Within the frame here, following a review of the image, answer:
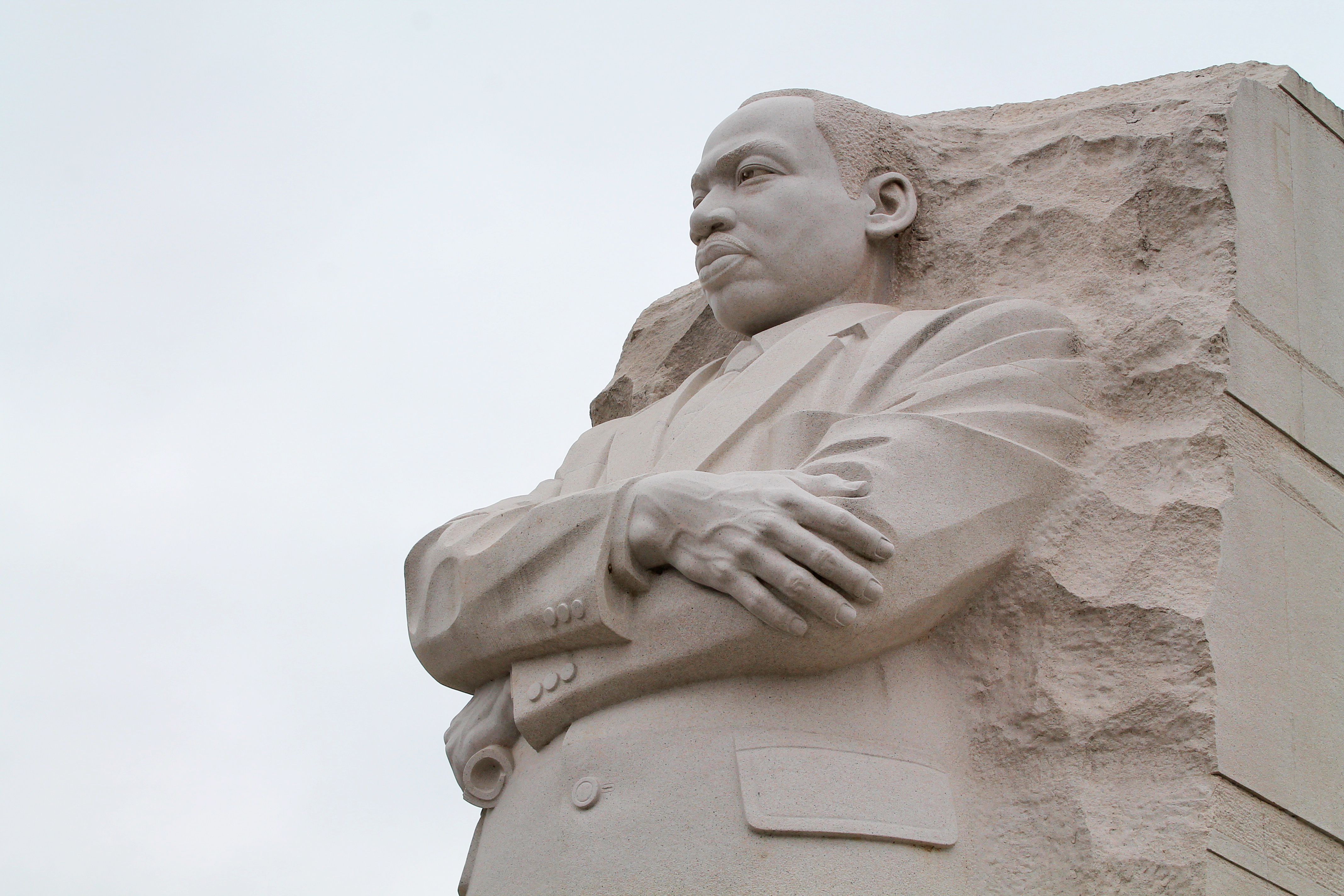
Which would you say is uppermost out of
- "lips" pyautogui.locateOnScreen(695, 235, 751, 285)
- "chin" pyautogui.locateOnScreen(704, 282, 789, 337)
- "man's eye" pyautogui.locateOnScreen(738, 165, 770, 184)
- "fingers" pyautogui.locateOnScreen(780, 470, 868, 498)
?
"man's eye" pyautogui.locateOnScreen(738, 165, 770, 184)

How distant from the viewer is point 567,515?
4547mm

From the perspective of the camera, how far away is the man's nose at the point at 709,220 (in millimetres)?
5477

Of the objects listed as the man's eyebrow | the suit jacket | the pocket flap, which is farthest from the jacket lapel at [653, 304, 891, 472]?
the pocket flap

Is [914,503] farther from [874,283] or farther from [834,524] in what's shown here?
[874,283]

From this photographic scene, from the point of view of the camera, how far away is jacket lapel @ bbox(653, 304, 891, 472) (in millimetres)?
4918

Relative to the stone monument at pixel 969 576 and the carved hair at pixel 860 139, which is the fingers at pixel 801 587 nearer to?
the stone monument at pixel 969 576

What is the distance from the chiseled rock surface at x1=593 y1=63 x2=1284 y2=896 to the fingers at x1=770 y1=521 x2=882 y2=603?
61 centimetres

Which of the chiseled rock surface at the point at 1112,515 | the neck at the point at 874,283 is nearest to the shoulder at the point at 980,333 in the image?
the chiseled rock surface at the point at 1112,515

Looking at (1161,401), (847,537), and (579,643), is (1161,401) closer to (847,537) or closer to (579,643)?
(847,537)

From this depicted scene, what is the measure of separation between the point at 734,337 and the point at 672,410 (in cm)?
91

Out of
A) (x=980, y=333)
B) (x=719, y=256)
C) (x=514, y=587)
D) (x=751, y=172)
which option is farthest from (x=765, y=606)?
(x=751, y=172)

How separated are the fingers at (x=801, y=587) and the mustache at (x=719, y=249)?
5.18 ft

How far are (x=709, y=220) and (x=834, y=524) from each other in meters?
1.65

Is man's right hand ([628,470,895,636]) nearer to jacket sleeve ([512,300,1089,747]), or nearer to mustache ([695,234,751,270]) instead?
jacket sleeve ([512,300,1089,747])
